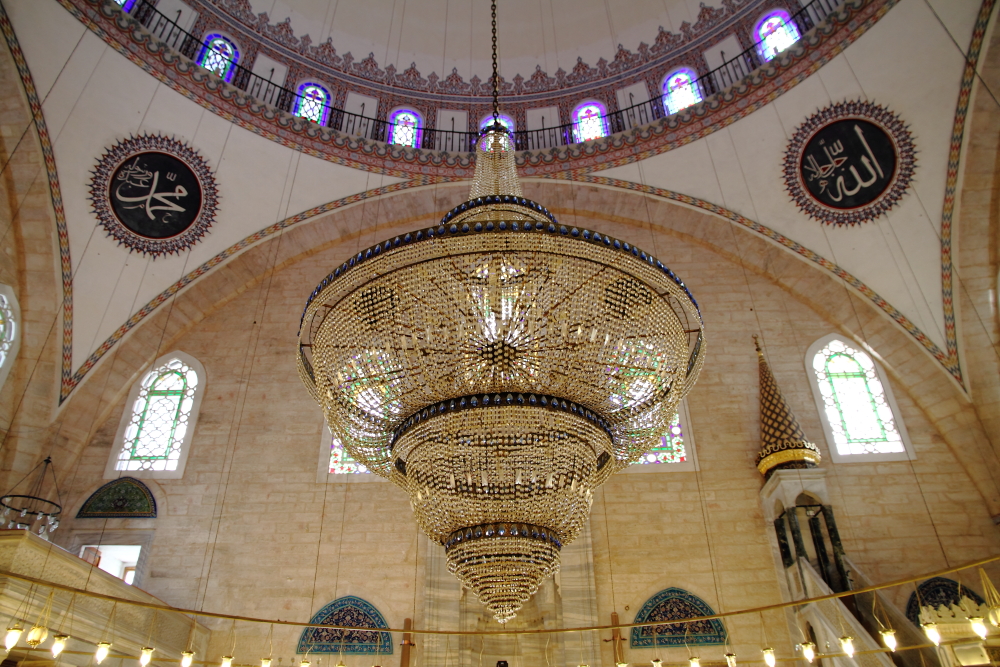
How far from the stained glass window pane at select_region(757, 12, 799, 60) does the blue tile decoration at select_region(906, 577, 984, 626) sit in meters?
4.47

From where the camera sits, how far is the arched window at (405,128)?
678 centimetres

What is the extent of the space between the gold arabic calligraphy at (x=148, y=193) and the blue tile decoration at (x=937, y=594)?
21.1 ft

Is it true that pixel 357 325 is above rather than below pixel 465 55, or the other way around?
below

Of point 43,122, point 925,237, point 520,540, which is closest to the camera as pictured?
point 520,540

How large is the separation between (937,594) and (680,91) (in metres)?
4.75

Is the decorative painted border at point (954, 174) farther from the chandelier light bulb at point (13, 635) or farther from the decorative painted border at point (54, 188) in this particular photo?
the decorative painted border at point (54, 188)

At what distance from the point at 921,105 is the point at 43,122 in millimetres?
6593

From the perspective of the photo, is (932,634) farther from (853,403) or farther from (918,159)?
(918,159)

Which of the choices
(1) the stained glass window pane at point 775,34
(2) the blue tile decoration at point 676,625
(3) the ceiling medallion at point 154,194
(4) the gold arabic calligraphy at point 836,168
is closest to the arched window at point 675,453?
(2) the blue tile decoration at point 676,625

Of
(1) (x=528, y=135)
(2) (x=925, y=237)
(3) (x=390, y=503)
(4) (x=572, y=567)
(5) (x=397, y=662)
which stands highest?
(1) (x=528, y=135)

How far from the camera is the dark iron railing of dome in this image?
588 centimetres

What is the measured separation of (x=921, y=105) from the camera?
202 inches

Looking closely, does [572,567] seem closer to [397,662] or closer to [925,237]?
[397,662]

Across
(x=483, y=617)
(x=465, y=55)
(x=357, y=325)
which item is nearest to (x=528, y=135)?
(x=465, y=55)
